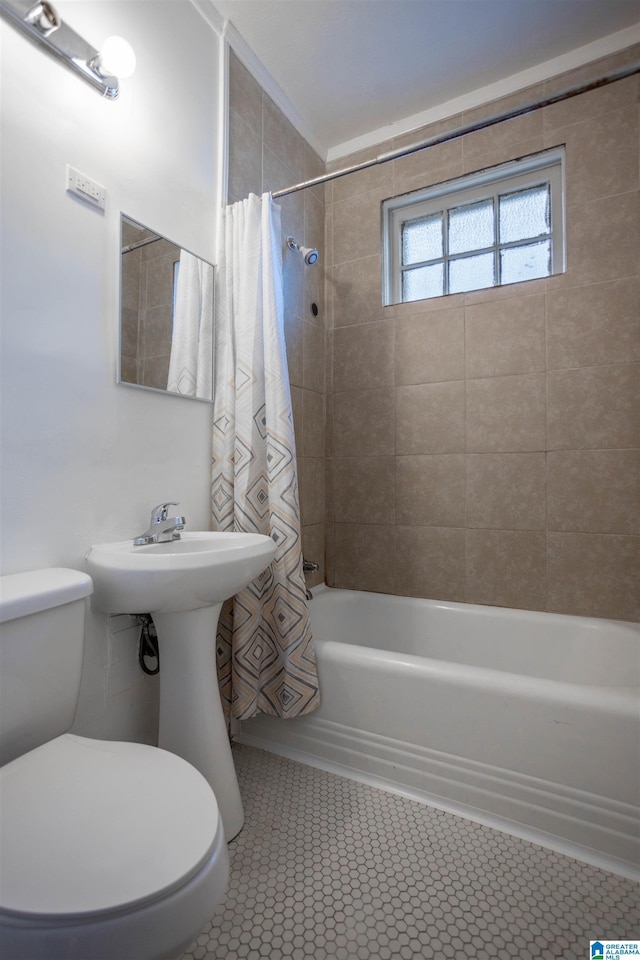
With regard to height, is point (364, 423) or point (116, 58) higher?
point (116, 58)

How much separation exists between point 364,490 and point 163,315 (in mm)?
1230

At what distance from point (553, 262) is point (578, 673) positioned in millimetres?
1662

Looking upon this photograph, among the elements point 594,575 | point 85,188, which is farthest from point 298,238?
point 594,575

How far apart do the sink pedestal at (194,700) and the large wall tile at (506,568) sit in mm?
1226

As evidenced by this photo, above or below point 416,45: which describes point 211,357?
below

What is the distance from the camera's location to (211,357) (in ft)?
5.40

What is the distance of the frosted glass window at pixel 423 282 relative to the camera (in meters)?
2.18

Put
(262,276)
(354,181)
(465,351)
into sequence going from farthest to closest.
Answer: (354,181)
(465,351)
(262,276)

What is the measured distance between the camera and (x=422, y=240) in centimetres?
224

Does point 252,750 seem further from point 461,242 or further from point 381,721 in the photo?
point 461,242

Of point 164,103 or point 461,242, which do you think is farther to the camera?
point 461,242

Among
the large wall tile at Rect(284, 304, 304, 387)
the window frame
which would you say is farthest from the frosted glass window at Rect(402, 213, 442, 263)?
the large wall tile at Rect(284, 304, 304, 387)

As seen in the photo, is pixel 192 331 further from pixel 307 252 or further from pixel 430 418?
pixel 430 418

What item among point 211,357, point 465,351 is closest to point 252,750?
point 211,357
